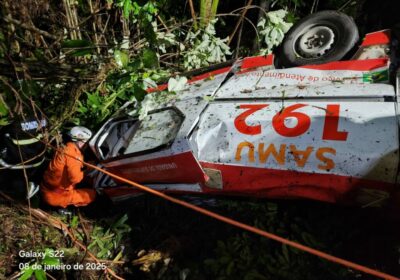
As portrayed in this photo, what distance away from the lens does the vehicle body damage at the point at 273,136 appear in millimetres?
2633

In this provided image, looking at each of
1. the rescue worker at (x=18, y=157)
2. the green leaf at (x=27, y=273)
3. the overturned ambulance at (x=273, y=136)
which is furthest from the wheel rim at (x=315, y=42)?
the green leaf at (x=27, y=273)

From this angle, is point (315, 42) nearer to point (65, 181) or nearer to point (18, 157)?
point (65, 181)

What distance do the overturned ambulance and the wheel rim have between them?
0.46m

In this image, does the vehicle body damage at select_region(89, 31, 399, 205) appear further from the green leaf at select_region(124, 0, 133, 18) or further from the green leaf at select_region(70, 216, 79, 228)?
the green leaf at select_region(124, 0, 133, 18)

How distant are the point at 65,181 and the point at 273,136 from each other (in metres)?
2.61

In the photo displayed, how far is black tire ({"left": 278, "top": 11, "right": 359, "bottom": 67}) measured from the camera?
383 cm

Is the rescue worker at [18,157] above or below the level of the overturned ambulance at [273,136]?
below

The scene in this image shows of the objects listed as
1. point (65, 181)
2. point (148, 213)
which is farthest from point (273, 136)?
point (65, 181)

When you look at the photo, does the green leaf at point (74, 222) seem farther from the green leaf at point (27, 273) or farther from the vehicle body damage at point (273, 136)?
the green leaf at point (27, 273)

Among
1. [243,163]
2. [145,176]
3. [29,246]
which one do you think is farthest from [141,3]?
[29,246]

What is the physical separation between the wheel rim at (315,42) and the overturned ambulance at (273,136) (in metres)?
0.46

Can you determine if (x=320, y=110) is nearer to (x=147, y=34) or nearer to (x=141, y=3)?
(x=147, y=34)

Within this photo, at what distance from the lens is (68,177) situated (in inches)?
158

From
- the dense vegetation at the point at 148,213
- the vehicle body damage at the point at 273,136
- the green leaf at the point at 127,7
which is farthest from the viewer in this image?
the green leaf at the point at 127,7
